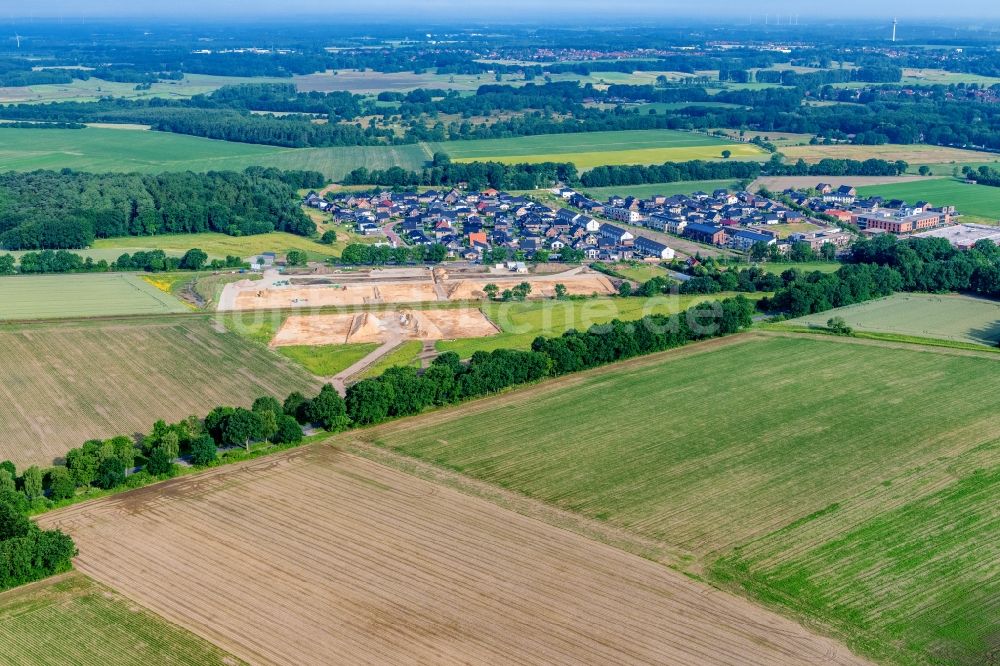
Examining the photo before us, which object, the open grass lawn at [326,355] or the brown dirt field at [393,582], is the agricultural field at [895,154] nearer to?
the open grass lawn at [326,355]

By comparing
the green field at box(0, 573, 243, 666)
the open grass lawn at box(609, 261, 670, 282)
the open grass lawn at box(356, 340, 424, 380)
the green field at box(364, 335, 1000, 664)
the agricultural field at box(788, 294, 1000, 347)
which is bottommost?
the green field at box(0, 573, 243, 666)

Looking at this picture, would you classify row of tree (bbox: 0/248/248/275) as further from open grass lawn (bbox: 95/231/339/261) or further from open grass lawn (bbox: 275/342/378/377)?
open grass lawn (bbox: 275/342/378/377)

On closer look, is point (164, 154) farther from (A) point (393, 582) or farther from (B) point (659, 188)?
(A) point (393, 582)

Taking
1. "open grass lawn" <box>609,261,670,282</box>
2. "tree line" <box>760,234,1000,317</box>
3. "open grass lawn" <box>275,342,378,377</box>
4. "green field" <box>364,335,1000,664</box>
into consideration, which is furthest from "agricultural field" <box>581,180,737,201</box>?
"open grass lawn" <box>275,342,378,377</box>

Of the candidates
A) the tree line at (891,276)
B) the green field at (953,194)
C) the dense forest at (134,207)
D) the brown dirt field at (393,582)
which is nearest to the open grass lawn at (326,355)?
the brown dirt field at (393,582)

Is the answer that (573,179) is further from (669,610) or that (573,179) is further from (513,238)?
(669,610)
